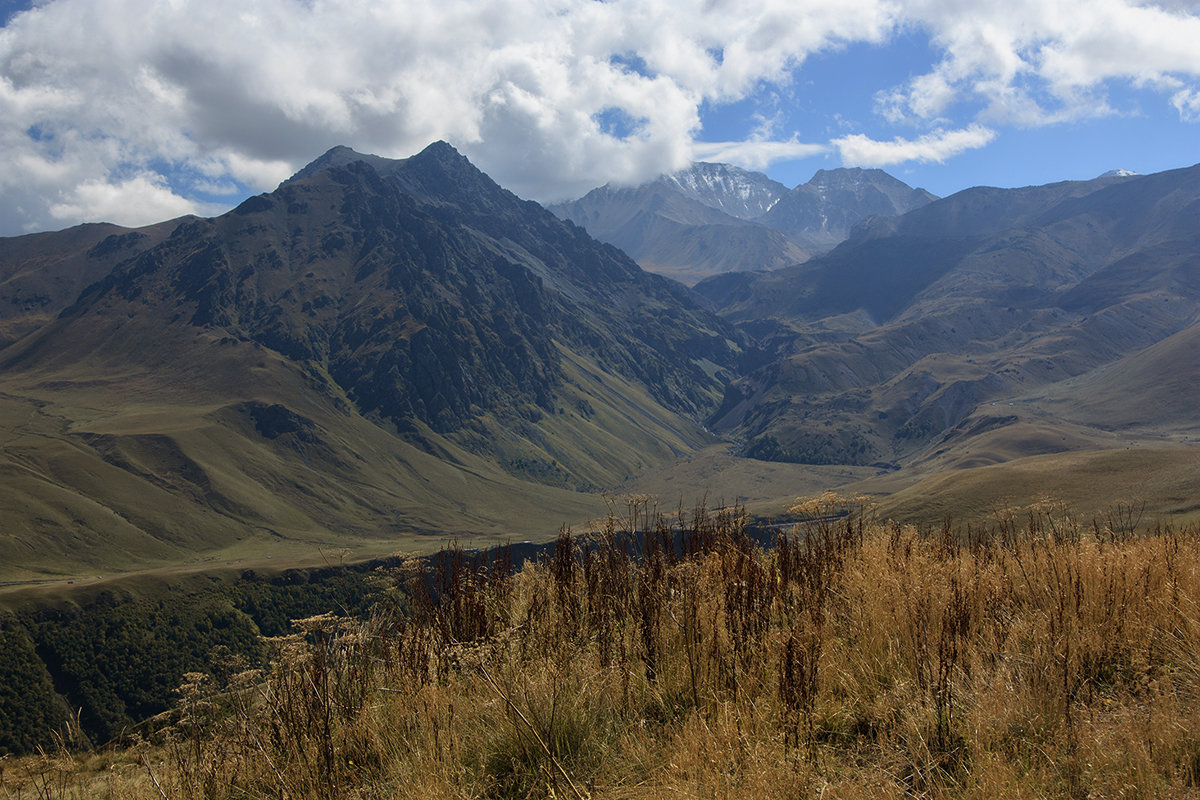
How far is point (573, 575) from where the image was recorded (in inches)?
338

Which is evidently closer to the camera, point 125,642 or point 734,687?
point 734,687

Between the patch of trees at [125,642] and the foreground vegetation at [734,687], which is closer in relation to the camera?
the foreground vegetation at [734,687]

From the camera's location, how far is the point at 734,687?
5824 mm

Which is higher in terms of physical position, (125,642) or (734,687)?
(734,687)

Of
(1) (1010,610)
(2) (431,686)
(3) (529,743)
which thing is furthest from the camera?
(1) (1010,610)

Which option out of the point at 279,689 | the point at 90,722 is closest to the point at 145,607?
the point at 90,722

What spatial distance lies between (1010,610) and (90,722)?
415 feet

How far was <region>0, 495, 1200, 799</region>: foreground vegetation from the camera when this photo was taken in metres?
4.66

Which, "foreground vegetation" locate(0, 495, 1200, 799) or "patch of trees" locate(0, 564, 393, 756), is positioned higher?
"foreground vegetation" locate(0, 495, 1200, 799)

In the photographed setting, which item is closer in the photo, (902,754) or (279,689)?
(902,754)

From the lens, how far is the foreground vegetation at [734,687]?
466 cm

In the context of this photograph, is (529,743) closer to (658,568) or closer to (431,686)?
(431,686)

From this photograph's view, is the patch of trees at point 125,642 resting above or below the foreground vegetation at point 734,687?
below

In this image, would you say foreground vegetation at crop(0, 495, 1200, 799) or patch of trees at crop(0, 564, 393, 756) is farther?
patch of trees at crop(0, 564, 393, 756)
